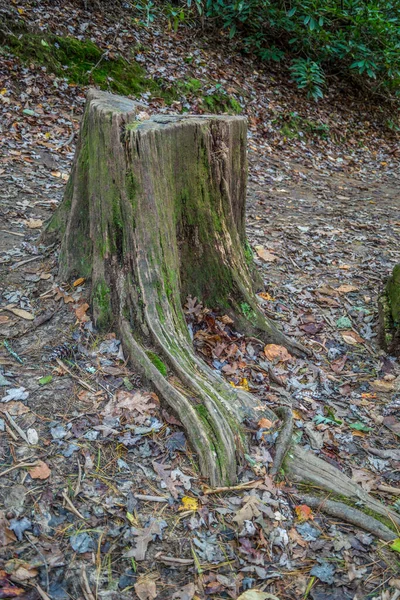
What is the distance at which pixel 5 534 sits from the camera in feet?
6.53

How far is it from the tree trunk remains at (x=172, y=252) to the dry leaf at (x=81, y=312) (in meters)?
0.10

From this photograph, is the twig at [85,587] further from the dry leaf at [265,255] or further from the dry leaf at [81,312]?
the dry leaf at [265,255]

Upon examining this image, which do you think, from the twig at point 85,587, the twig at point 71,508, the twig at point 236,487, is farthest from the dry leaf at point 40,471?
the twig at point 236,487

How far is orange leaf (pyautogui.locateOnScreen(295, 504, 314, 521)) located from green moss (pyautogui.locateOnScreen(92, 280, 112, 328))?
5.15ft

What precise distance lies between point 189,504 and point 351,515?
2.83 ft

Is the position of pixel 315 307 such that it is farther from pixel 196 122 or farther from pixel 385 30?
pixel 385 30

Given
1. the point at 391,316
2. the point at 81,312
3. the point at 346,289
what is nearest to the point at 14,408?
the point at 81,312

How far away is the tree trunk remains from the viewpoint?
2.65 meters

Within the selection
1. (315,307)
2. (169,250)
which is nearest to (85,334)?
(169,250)

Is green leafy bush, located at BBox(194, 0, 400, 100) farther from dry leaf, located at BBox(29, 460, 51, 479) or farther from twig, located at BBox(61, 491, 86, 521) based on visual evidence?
twig, located at BBox(61, 491, 86, 521)

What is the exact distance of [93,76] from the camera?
27.7 feet

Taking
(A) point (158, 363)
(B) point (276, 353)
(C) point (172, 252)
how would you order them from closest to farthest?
(A) point (158, 363)
(C) point (172, 252)
(B) point (276, 353)

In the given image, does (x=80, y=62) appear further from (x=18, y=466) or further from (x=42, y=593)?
(x=42, y=593)

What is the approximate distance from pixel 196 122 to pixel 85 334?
5.19 feet
